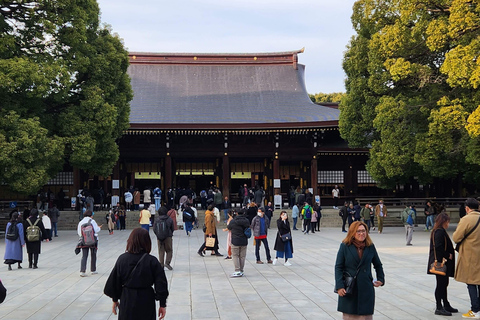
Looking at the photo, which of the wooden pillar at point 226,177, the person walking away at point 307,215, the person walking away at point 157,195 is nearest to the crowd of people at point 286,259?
the person walking away at point 307,215

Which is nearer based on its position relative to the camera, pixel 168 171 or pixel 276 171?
pixel 168 171

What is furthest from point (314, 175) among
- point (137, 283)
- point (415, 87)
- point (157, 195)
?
point (137, 283)

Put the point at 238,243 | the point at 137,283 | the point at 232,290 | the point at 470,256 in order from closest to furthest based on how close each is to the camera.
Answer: the point at 137,283 < the point at 470,256 < the point at 232,290 < the point at 238,243

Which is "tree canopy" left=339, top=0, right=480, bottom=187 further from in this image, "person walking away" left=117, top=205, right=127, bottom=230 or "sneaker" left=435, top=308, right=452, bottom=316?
"person walking away" left=117, top=205, right=127, bottom=230

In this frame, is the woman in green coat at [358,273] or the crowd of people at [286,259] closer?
the crowd of people at [286,259]

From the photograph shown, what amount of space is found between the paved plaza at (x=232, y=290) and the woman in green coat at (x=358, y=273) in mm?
2522

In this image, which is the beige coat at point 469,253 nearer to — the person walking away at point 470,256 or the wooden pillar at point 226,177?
the person walking away at point 470,256

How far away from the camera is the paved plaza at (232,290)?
8711 millimetres

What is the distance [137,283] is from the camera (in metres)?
5.45

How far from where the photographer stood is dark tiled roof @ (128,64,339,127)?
1246 inches

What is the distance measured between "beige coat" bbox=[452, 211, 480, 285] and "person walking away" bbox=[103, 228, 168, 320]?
4.73 m

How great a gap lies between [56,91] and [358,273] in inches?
780

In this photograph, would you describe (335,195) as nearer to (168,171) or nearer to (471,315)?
(168,171)

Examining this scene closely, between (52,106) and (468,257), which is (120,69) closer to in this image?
(52,106)
